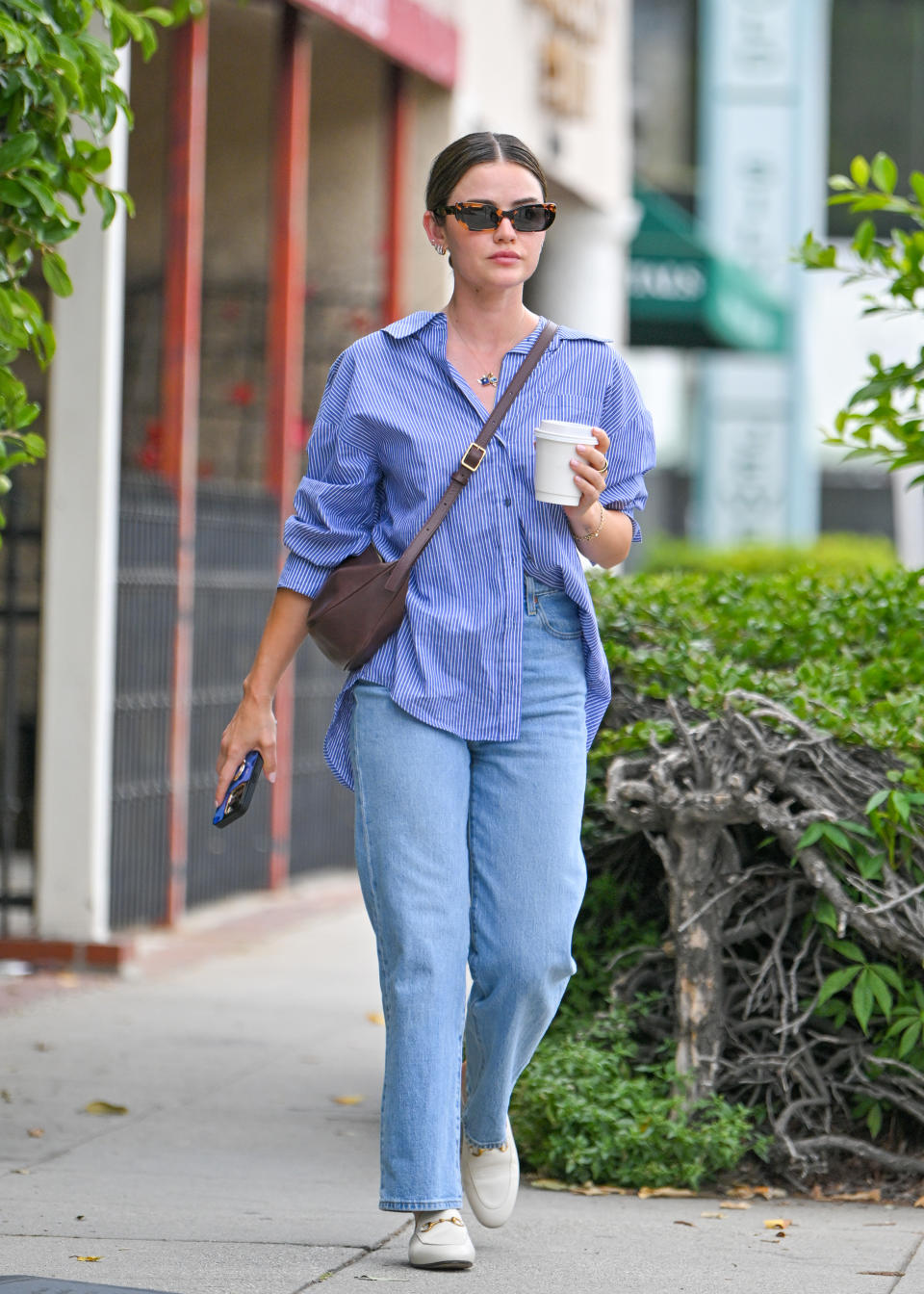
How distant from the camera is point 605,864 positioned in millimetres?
4664

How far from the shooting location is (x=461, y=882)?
Answer: 3547 mm

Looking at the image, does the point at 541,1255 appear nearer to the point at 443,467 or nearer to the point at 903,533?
the point at 443,467

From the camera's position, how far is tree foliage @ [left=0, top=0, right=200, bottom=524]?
4234 millimetres

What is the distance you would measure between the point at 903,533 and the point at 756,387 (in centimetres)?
1484

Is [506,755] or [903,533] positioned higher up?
[903,533]

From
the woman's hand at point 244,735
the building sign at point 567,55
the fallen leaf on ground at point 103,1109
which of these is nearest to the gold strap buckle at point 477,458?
the woman's hand at point 244,735

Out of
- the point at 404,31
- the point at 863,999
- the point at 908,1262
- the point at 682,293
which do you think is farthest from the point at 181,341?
the point at 682,293

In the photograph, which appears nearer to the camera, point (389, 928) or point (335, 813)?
point (389, 928)

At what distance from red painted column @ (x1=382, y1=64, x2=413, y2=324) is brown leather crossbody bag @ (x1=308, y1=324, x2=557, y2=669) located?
6537 mm

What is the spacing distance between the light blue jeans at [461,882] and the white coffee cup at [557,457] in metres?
0.27

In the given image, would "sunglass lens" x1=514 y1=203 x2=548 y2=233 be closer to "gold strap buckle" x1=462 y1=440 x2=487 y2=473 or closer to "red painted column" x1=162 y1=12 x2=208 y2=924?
"gold strap buckle" x1=462 y1=440 x2=487 y2=473

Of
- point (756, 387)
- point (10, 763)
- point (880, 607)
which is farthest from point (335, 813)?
point (756, 387)

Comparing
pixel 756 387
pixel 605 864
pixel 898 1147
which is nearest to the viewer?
pixel 898 1147

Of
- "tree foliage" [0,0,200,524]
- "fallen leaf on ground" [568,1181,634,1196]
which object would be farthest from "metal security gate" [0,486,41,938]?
"fallen leaf on ground" [568,1181,634,1196]
